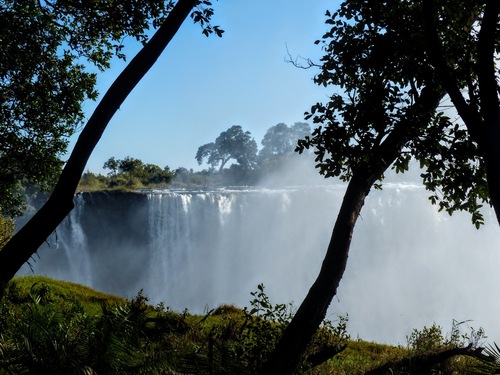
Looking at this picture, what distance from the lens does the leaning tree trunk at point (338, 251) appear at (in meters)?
5.74

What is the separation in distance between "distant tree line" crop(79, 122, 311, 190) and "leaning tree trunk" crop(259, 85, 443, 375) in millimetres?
22366

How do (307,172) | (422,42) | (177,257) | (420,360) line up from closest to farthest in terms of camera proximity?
(422,42) < (420,360) < (177,257) < (307,172)

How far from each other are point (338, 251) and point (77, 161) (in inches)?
134

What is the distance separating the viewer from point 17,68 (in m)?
9.57

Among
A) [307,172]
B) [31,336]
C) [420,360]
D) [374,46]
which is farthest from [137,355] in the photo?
[307,172]

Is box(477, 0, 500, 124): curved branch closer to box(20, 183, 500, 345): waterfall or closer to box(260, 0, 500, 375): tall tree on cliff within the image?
box(260, 0, 500, 375): tall tree on cliff

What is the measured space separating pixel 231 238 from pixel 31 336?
43180 millimetres

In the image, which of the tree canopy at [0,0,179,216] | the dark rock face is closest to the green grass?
the tree canopy at [0,0,179,216]

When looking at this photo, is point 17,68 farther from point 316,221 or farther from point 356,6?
point 316,221

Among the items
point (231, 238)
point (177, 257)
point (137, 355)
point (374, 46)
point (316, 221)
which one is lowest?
point (137, 355)

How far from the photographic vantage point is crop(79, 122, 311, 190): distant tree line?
6347 cm

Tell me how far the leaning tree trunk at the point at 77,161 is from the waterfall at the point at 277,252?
118 ft

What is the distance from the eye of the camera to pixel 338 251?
6230 mm

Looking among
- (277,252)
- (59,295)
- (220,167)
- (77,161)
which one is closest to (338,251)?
(77,161)
